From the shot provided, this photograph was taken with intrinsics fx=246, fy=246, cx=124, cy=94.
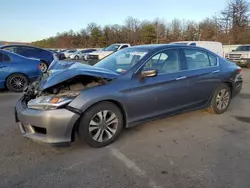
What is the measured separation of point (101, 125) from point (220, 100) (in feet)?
9.72

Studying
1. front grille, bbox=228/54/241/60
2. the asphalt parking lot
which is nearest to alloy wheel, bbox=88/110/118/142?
the asphalt parking lot

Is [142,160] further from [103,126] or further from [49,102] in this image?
[49,102]

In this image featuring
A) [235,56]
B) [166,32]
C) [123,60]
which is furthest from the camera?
[166,32]

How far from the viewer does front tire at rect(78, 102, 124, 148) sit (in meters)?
3.38

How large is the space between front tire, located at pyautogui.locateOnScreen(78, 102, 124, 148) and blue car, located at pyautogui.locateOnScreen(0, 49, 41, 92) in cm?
524

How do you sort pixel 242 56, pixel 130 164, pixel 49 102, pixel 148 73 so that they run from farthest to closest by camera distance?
pixel 242 56 → pixel 148 73 → pixel 49 102 → pixel 130 164

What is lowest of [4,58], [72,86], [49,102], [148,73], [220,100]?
[220,100]

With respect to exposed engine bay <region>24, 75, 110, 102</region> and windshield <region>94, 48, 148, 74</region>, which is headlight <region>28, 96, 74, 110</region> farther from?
windshield <region>94, 48, 148, 74</region>

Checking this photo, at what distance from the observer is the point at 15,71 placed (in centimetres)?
767

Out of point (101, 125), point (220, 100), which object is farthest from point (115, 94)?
point (220, 100)

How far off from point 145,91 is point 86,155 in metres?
1.32

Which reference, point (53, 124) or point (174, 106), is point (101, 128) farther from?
point (174, 106)

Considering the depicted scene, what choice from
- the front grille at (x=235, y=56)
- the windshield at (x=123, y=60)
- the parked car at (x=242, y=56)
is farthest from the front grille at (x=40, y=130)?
the front grille at (x=235, y=56)

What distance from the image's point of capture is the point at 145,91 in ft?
12.6
